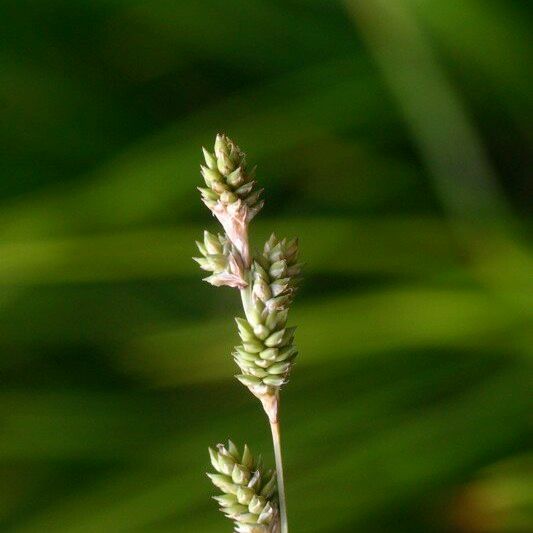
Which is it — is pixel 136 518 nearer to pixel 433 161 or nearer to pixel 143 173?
pixel 143 173

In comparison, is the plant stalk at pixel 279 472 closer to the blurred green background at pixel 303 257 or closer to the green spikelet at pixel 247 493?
the green spikelet at pixel 247 493

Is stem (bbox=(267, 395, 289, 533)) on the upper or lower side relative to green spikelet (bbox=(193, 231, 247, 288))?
lower

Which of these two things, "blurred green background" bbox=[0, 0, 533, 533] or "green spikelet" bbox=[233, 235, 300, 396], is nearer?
"green spikelet" bbox=[233, 235, 300, 396]

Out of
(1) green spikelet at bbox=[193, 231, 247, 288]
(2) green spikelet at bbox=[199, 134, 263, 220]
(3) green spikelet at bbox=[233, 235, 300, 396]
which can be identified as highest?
(2) green spikelet at bbox=[199, 134, 263, 220]

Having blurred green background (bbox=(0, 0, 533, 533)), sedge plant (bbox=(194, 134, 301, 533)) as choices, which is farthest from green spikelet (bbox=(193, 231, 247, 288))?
blurred green background (bbox=(0, 0, 533, 533))

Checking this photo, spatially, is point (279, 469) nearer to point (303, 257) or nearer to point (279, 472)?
point (279, 472)

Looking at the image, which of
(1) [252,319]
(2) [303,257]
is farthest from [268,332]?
(2) [303,257]

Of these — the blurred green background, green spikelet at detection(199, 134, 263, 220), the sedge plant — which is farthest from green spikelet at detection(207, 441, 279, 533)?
the blurred green background

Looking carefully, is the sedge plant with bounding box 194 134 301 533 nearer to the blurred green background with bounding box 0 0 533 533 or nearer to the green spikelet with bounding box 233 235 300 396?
the green spikelet with bounding box 233 235 300 396
